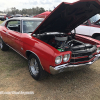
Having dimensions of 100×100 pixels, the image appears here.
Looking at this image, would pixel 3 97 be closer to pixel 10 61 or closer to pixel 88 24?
pixel 10 61

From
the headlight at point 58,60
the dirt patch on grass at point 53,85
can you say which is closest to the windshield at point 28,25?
the dirt patch on grass at point 53,85

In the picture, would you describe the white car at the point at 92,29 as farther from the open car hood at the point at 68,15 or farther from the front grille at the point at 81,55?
the front grille at the point at 81,55

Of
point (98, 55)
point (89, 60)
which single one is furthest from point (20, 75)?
point (98, 55)

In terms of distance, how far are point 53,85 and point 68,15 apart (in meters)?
1.86

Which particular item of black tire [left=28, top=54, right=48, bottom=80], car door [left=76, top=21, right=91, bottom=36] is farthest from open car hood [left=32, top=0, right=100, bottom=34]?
car door [left=76, top=21, right=91, bottom=36]

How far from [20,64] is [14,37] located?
94 cm

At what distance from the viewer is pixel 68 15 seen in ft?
9.11

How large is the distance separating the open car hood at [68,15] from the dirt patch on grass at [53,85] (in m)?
1.34

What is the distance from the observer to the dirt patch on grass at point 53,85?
2.29 meters

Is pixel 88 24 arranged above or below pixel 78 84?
above

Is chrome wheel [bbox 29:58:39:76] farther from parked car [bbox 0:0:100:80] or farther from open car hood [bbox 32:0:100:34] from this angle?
open car hood [bbox 32:0:100:34]

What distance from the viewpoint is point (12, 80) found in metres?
2.79

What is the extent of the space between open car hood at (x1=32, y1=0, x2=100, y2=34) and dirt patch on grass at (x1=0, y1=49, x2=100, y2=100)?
1.34 m

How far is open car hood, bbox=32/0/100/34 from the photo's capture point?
2.29m
